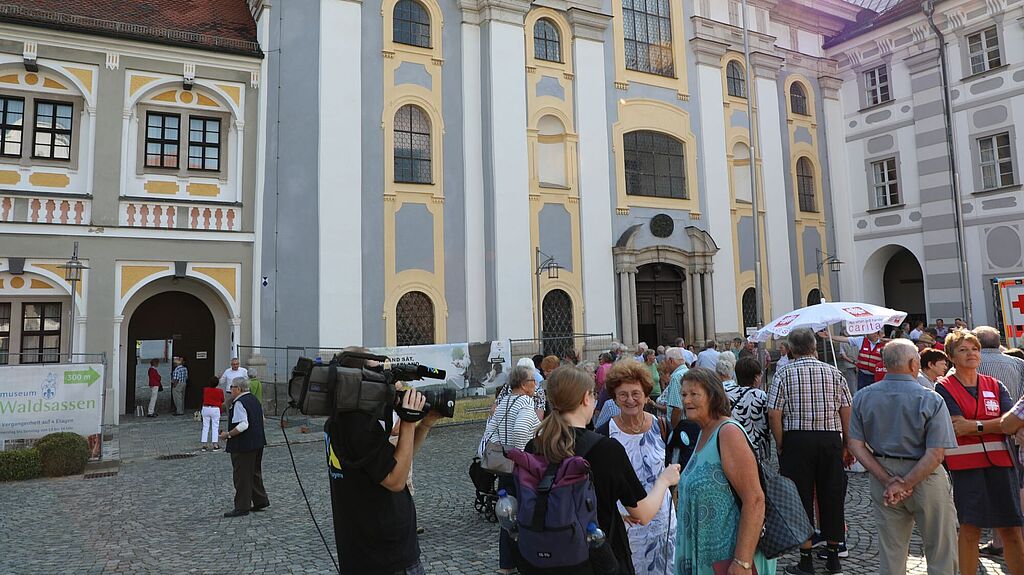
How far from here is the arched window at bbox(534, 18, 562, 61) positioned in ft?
66.6

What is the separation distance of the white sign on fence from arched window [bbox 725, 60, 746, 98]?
69.5 feet

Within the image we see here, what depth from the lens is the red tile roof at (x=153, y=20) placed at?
1544 cm

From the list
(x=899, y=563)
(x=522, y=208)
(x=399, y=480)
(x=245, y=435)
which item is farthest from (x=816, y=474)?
(x=522, y=208)

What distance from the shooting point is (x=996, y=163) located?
70.2 feet

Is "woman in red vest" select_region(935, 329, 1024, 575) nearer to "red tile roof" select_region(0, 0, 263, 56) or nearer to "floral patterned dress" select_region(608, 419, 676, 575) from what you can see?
"floral patterned dress" select_region(608, 419, 676, 575)

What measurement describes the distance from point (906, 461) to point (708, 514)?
1788 millimetres

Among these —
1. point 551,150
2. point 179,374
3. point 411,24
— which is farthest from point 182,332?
point 551,150

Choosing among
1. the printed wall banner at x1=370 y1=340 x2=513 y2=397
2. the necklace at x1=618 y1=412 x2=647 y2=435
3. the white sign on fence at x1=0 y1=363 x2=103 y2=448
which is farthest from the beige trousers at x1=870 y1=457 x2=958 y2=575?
the white sign on fence at x1=0 y1=363 x2=103 y2=448

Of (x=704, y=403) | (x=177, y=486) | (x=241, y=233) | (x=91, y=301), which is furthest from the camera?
(x=241, y=233)

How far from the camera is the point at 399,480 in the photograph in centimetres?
301

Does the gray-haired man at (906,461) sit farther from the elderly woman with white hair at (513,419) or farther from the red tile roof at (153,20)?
the red tile roof at (153,20)

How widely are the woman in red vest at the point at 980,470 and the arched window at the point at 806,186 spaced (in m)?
22.1

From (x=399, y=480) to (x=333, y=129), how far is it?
15450mm

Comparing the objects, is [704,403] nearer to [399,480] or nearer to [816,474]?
[399,480]
